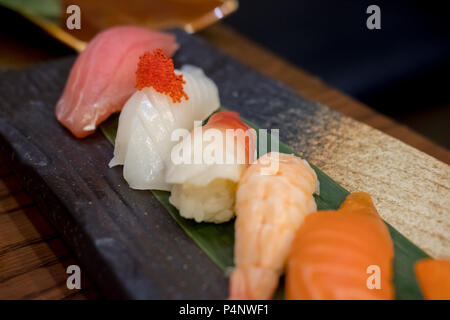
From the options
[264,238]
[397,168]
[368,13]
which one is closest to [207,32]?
[368,13]

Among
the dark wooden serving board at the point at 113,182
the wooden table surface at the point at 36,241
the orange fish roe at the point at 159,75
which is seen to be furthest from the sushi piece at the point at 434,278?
the orange fish roe at the point at 159,75

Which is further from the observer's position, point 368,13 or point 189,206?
point 368,13

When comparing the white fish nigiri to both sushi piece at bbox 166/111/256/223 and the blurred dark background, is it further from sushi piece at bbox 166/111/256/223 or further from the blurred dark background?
the blurred dark background

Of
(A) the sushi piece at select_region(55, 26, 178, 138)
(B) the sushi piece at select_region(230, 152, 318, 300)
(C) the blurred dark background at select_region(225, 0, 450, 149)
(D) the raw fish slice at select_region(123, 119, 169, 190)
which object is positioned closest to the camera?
(B) the sushi piece at select_region(230, 152, 318, 300)

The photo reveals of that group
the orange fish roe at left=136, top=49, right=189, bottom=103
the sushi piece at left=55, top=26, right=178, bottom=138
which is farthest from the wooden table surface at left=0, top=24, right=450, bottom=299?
the orange fish roe at left=136, top=49, right=189, bottom=103
